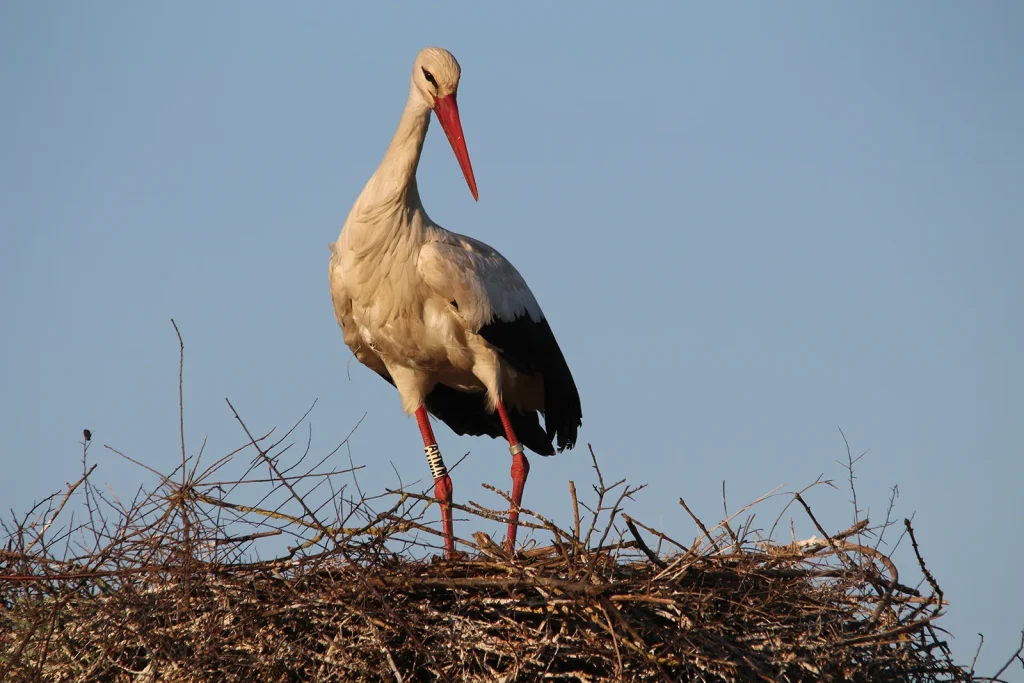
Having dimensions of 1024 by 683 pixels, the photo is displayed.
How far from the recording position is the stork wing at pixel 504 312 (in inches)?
266

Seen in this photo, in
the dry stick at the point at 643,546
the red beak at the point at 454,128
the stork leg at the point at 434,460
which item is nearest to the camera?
the dry stick at the point at 643,546

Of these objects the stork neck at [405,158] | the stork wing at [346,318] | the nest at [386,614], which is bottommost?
the nest at [386,614]

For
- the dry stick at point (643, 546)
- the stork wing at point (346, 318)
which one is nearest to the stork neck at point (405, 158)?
the stork wing at point (346, 318)

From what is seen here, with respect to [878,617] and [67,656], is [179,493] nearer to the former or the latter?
[67,656]

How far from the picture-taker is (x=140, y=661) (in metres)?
5.26

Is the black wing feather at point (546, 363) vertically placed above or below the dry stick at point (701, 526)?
above

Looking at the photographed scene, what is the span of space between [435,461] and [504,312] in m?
1.03

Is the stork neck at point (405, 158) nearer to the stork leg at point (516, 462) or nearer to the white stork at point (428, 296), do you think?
the white stork at point (428, 296)

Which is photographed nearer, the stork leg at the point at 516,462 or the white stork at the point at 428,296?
the white stork at the point at 428,296

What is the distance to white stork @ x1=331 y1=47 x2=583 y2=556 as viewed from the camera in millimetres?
6762

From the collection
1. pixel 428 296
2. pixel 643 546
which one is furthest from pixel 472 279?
pixel 643 546

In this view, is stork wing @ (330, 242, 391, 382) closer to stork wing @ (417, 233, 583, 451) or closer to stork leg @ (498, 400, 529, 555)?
stork wing @ (417, 233, 583, 451)

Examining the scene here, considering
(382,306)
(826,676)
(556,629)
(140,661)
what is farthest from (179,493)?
(826,676)

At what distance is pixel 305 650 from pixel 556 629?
3.07 feet
